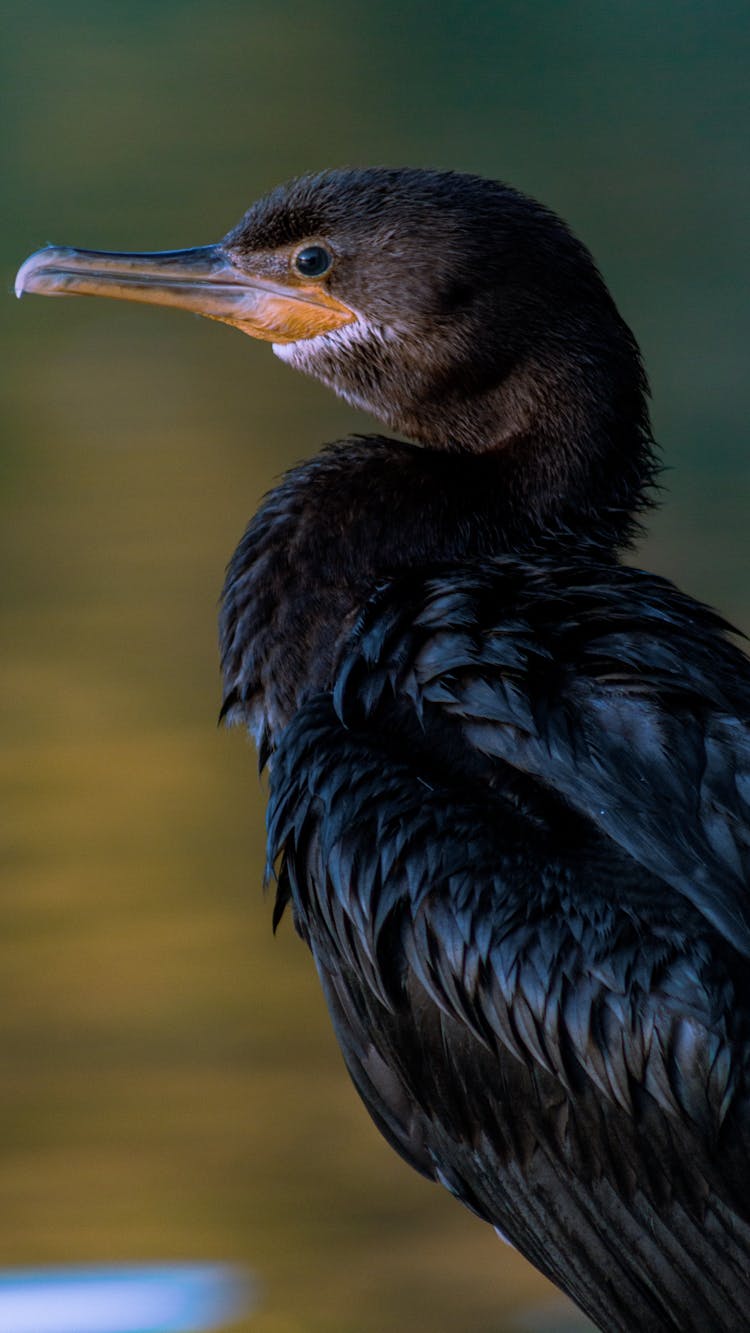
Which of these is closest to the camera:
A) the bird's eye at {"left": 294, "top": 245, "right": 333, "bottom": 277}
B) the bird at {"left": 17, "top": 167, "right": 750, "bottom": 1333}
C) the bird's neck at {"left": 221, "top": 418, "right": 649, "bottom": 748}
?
the bird at {"left": 17, "top": 167, "right": 750, "bottom": 1333}

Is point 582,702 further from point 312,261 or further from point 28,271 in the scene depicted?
point 28,271

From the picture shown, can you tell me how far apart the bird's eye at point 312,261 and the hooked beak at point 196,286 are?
0.02 metres

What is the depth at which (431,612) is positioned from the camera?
8.89 feet

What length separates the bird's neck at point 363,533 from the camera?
2.90 metres

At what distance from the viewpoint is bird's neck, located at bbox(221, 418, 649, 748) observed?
114 inches

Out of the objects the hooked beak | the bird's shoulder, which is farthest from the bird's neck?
the hooked beak

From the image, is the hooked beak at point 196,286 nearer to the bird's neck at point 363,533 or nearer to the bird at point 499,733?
the bird at point 499,733

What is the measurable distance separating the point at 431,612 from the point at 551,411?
448mm

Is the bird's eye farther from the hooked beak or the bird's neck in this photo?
the bird's neck

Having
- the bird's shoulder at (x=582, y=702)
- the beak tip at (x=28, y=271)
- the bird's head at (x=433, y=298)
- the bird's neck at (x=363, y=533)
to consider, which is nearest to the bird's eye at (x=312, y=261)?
the bird's head at (x=433, y=298)

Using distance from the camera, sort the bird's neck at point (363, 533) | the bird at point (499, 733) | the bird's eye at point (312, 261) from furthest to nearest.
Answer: the bird's eye at point (312, 261) → the bird's neck at point (363, 533) → the bird at point (499, 733)

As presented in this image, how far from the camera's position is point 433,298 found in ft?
9.80

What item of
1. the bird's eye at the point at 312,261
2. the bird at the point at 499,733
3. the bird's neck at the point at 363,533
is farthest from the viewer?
the bird's eye at the point at 312,261

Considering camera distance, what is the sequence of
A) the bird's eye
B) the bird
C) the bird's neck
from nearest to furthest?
the bird, the bird's neck, the bird's eye
